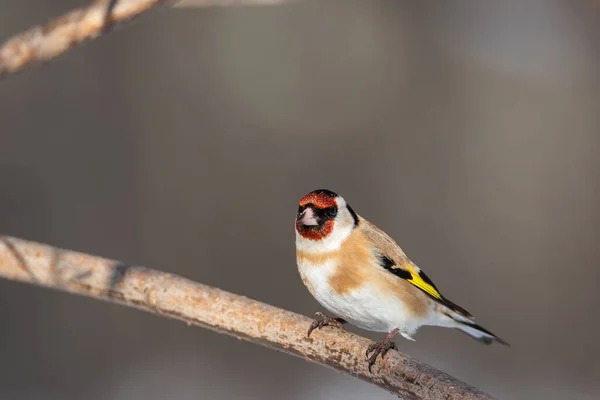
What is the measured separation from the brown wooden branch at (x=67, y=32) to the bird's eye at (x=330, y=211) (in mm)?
983

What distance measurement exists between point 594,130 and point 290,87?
303cm

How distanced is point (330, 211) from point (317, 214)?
60mm

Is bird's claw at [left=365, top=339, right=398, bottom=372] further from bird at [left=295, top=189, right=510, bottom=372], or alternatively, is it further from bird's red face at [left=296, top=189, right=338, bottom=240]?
bird's red face at [left=296, top=189, right=338, bottom=240]

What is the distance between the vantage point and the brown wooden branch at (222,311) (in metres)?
2.26

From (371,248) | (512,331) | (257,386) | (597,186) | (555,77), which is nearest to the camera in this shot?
(371,248)

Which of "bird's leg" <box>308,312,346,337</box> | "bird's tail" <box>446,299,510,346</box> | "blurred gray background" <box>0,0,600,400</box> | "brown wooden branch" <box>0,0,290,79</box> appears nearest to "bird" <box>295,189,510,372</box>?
"bird's leg" <box>308,312,346,337</box>

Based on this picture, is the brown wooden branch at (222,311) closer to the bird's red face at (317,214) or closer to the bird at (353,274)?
the bird at (353,274)

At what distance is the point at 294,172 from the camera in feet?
21.5

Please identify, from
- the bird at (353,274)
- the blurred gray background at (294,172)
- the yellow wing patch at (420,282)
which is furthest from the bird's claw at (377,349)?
the blurred gray background at (294,172)

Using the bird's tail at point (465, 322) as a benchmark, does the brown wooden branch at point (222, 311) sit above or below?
below

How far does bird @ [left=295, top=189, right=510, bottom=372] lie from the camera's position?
2676mm

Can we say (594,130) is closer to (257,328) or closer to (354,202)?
(354,202)

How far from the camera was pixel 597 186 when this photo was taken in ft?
21.4

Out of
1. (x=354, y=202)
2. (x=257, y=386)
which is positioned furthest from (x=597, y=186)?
(x=257, y=386)
